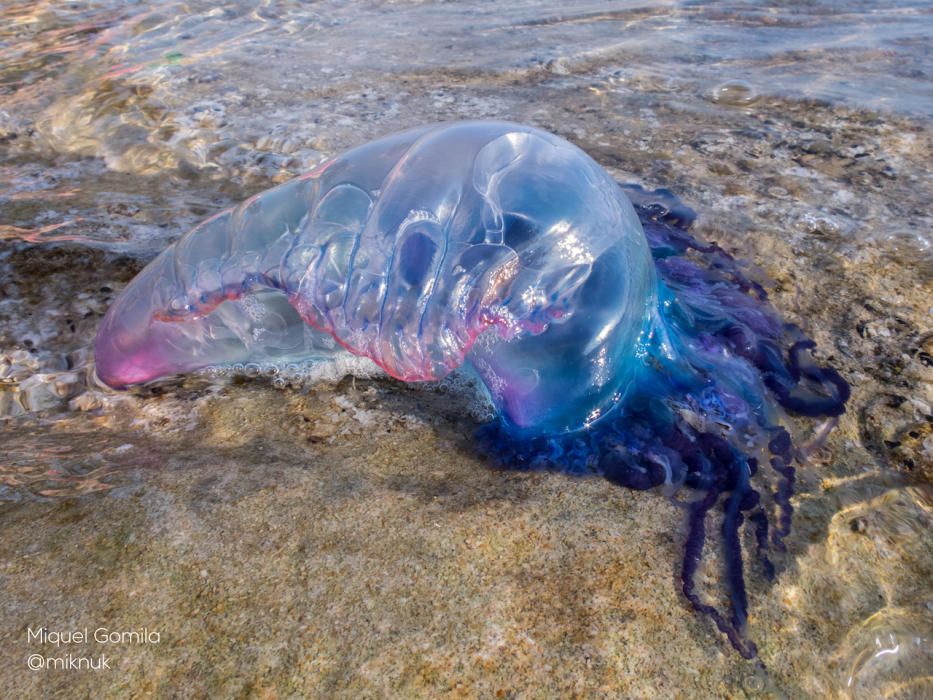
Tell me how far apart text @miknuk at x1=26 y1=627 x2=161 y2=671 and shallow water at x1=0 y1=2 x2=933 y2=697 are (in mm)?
19

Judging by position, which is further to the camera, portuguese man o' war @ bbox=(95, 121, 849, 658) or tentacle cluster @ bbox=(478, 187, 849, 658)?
portuguese man o' war @ bbox=(95, 121, 849, 658)

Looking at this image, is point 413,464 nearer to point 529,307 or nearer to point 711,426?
point 529,307

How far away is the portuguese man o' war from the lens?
1.91 m

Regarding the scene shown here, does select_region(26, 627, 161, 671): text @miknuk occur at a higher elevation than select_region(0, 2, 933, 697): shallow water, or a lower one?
higher

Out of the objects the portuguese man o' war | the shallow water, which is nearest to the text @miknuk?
the shallow water

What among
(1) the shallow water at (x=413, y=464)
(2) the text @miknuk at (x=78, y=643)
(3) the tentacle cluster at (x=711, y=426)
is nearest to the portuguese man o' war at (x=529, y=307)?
(3) the tentacle cluster at (x=711, y=426)

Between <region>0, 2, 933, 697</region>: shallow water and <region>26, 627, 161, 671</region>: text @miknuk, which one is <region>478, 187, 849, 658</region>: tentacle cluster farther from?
<region>26, 627, 161, 671</region>: text @miknuk

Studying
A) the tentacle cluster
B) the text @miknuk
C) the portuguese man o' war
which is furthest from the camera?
the portuguese man o' war

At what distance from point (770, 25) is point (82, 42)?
194 inches

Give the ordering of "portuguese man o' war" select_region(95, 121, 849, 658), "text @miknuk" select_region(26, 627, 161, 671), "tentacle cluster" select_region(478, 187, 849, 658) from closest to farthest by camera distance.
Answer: "text @miknuk" select_region(26, 627, 161, 671)
"tentacle cluster" select_region(478, 187, 849, 658)
"portuguese man o' war" select_region(95, 121, 849, 658)

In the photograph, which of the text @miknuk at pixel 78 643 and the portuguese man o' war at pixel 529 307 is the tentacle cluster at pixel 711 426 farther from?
the text @miknuk at pixel 78 643

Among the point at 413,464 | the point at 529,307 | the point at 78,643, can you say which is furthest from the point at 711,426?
the point at 78,643

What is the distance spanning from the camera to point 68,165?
3.72m

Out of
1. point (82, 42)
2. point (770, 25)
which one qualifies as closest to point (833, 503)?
point (770, 25)
